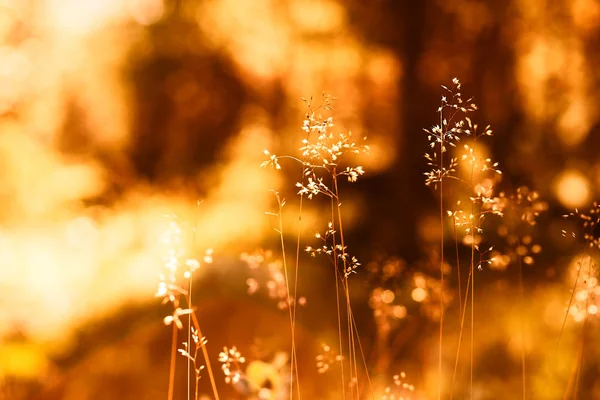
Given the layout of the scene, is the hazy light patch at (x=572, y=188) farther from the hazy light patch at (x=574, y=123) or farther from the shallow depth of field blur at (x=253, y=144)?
the hazy light patch at (x=574, y=123)

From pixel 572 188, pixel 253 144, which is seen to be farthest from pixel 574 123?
pixel 253 144

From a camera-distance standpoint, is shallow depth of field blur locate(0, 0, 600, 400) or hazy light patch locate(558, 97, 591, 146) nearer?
shallow depth of field blur locate(0, 0, 600, 400)

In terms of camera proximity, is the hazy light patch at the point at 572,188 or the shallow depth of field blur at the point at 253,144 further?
the hazy light patch at the point at 572,188

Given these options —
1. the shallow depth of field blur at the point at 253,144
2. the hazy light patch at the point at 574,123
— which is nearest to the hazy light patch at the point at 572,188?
the shallow depth of field blur at the point at 253,144

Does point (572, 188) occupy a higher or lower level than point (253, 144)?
lower

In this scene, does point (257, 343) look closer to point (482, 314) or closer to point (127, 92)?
point (482, 314)

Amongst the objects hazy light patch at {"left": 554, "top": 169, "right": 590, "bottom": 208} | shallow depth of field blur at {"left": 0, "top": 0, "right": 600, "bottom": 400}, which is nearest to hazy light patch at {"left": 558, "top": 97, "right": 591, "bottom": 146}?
shallow depth of field blur at {"left": 0, "top": 0, "right": 600, "bottom": 400}

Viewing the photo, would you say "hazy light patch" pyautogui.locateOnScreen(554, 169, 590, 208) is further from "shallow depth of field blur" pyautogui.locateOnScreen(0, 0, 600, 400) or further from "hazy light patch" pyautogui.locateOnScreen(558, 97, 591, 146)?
"hazy light patch" pyautogui.locateOnScreen(558, 97, 591, 146)

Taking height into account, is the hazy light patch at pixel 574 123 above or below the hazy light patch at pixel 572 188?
above

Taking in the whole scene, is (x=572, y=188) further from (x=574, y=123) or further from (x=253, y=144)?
(x=253, y=144)
